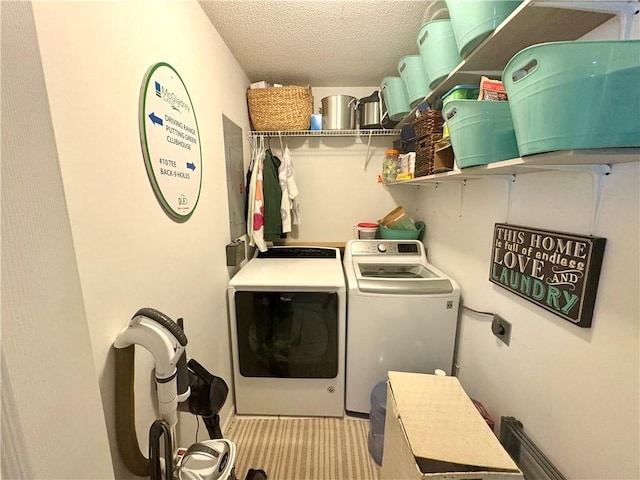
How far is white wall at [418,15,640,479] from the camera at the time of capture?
698 mm

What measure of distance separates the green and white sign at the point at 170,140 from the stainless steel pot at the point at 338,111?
1.21 m

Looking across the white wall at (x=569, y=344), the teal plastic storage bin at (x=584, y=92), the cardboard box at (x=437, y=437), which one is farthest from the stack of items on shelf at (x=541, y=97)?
the cardboard box at (x=437, y=437)

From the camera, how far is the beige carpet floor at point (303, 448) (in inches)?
56.1

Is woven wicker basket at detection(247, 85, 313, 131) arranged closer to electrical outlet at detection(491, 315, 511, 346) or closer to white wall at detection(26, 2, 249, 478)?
white wall at detection(26, 2, 249, 478)

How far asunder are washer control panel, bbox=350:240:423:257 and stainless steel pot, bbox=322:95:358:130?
0.99 meters

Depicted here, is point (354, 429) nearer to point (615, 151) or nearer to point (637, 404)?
point (637, 404)

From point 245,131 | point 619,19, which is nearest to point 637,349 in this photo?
point 619,19

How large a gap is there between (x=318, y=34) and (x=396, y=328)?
6.03 ft

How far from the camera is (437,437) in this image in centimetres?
92

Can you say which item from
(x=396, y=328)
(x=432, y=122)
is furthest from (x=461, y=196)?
(x=396, y=328)

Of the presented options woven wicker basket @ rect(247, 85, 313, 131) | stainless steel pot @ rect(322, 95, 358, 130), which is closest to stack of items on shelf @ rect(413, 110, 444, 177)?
stainless steel pot @ rect(322, 95, 358, 130)

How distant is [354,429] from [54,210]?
75.1 inches

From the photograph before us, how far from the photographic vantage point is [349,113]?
7.12ft

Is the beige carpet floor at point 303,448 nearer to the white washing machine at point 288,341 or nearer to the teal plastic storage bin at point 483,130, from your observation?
the white washing machine at point 288,341
